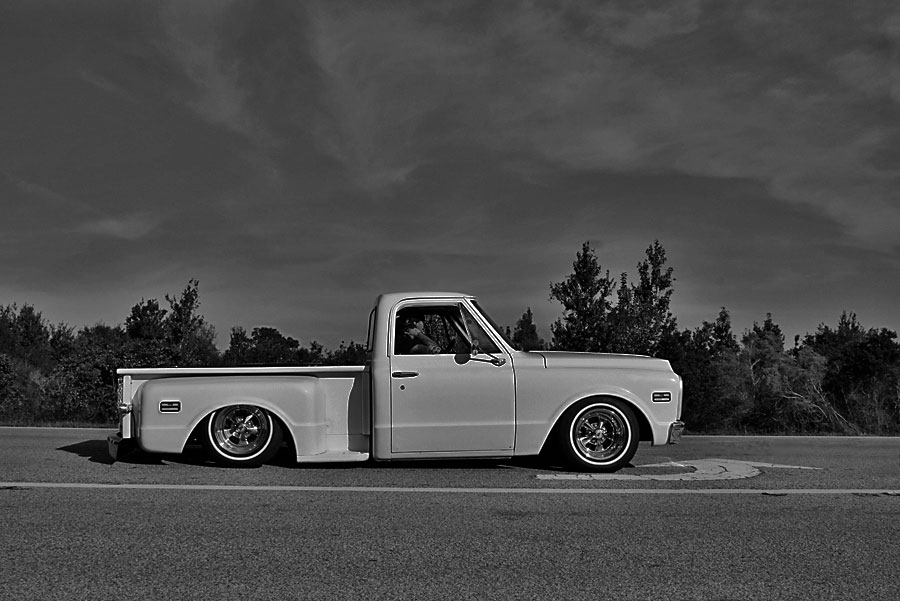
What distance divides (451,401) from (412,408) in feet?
1.21

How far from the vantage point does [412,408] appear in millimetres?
8336

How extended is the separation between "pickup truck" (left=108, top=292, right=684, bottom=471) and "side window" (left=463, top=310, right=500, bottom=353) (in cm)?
2

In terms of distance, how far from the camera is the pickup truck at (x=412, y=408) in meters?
8.34

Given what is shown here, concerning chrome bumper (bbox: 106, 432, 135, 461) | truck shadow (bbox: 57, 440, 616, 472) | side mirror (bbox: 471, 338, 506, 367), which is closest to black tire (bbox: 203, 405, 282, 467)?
truck shadow (bbox: 57, 440, 616, 472)

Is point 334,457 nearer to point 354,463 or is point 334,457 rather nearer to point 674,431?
point 354,463

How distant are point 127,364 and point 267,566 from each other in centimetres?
1753

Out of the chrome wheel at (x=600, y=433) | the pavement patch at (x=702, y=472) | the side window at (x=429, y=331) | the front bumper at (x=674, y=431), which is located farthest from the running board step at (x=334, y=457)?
the front bumper at (x=674, y=431)

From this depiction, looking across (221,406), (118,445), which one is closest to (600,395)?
(221,406)

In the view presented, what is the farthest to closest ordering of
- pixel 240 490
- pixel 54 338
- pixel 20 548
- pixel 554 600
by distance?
pixel 54 338 < pixel 240 490 < pixel 20 548 < pixel 554 600

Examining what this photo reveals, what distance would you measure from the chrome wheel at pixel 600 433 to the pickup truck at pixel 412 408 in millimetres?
11

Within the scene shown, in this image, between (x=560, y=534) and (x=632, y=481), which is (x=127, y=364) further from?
(x=560, y=534)

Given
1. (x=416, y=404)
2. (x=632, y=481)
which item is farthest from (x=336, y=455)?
(x=632, y=481)

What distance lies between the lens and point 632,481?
7820 millimetres

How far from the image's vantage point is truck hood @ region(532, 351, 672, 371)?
28.0 feet
